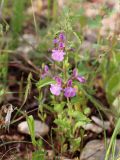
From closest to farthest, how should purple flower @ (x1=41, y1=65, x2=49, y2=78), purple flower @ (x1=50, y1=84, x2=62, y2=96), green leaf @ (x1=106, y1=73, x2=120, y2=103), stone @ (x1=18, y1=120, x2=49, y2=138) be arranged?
1. purple flower @ (x1=50, y1=84, x2=62, y2=96)
2. purple flower @ (x1=41, y1=65, x2=49, y2=78)
3. stone @ (x1=18, y1=120, x2=49, y2=138)
4. green leaf @ (x1=106, y1=73, x2=120, y2=103)

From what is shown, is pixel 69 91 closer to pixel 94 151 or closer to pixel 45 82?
pixel 45 82

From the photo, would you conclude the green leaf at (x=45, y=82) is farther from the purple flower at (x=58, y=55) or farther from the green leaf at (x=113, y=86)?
the green leaf at (x=113, y=86)

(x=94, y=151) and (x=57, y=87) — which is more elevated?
(x=57, y=87)

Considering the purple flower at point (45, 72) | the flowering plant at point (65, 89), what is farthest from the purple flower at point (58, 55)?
the purple flower at point (45, 72)

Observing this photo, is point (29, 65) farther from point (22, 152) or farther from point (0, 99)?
point (22, 152)

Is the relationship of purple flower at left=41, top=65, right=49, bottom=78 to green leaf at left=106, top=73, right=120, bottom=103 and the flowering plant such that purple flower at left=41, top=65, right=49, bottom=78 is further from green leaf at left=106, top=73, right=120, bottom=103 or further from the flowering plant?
green leaf at left=106, top=73, right=120, bottom=103

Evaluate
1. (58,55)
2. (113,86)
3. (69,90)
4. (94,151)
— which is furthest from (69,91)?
(113,86)

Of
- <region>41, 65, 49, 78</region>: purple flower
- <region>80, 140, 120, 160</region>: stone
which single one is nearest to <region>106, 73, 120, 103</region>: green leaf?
<region>80, 140, 120, 160</region>: stone

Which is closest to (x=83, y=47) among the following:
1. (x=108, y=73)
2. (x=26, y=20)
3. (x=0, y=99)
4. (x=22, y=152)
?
(x=108, y=73)
